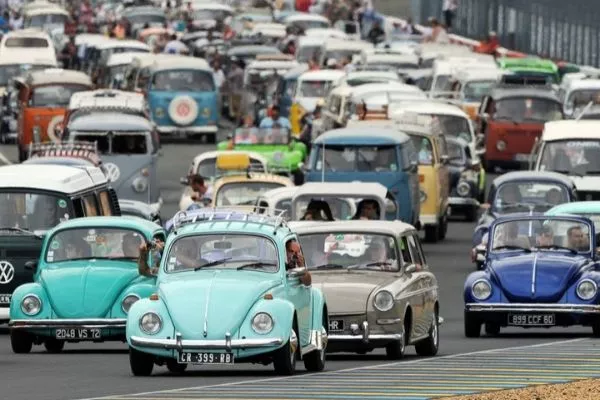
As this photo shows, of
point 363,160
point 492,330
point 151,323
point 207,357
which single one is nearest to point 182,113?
point 363,160

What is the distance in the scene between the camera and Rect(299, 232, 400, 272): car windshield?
23.0 meters

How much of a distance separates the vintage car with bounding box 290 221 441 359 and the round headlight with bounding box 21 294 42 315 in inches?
96.8

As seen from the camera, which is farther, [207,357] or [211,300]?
[211,300]

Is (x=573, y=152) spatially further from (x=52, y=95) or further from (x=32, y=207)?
(x=52, y=95)

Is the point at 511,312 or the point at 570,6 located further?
the point at 570,6

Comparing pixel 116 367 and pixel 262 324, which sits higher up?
pixel 262 324

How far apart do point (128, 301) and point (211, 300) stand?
3980 mm

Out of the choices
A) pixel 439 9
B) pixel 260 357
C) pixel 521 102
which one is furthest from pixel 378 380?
pixel 439 9

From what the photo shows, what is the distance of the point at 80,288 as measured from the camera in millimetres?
23500

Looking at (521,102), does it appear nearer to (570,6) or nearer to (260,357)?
(570,6)

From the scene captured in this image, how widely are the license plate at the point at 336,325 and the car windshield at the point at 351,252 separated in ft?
3.00

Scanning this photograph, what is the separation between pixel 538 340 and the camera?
25547mm

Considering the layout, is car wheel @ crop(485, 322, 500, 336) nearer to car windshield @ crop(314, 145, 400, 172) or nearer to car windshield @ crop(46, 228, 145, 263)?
car windshield @ crop(46, 228, 145, 263)

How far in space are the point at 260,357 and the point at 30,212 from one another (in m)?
7.76
